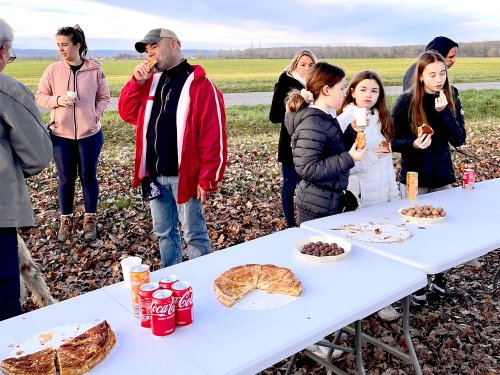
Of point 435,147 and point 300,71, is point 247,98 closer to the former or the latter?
point 300,71

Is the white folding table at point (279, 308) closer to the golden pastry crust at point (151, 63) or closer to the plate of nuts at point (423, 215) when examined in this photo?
the plate of nuts at point (423, 215)

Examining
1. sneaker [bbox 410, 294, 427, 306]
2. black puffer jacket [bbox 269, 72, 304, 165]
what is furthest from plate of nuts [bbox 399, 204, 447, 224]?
black puffer jacket [bbox 269, 72, 304, 165]

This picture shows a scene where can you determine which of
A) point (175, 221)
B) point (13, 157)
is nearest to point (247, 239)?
point (175, 221)

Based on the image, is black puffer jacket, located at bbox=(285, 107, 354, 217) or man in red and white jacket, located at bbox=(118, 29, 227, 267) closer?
black puffer jacket, located at bbox=(285, 107, 354, 217)

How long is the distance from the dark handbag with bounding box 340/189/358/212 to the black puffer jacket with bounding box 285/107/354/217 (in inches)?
1.7

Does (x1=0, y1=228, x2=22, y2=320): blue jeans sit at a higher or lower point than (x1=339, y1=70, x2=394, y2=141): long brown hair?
lower

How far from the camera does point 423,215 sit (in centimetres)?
305

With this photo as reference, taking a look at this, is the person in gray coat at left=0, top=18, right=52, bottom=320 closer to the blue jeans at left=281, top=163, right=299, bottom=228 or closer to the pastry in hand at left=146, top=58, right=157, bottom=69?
the pastry in hand at left=146, top=58, right=157, bottom=69

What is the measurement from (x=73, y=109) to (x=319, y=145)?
310 cm

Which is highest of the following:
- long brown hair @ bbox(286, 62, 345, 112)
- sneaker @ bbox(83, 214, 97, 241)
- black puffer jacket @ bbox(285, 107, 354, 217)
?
long brown hair @ bbox(286, 62, 345, 112)

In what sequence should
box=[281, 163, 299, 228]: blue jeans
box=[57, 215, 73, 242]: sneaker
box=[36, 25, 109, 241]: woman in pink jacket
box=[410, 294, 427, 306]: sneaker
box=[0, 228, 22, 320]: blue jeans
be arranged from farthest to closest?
box=[57, 215, 73, 242]: sneaker
box=[281, 163, 299, 228]: blue jeans
box=[36, 25, 109, 241]: woman in pink jacket
box=[410, 294, 427, 306]: sneaker
box=[0, 228, 22, 320]: blue jeans

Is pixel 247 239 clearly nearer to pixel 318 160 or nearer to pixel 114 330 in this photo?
pixel 318 160

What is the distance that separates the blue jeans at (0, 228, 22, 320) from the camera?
2.61m

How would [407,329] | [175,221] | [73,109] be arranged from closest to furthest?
[407,329], [175,221], [73,109]
